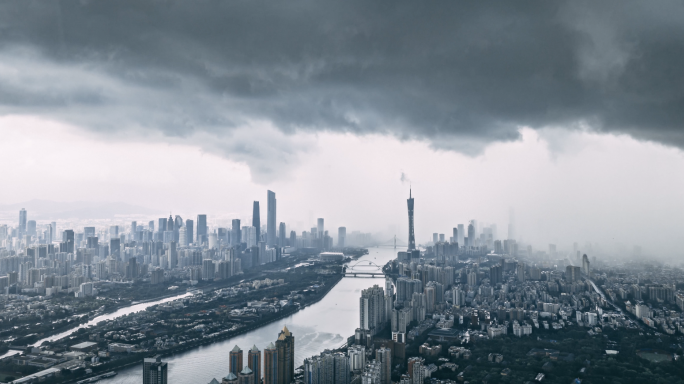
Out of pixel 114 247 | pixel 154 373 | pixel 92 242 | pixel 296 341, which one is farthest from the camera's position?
pixel 114 247

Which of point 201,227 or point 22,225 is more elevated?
point 22,225

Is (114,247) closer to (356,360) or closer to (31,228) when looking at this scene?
(31,228)

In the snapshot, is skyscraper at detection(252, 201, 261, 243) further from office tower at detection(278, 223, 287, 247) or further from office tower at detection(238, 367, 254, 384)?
office tower at detection(238, 367, 254, 384)

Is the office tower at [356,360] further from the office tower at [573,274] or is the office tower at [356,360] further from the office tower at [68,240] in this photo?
the office tower at [68,240]

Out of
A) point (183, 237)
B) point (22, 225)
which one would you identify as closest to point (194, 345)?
point (22, 225)

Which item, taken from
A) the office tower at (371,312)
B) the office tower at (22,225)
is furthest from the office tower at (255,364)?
the office tower at (22,225)

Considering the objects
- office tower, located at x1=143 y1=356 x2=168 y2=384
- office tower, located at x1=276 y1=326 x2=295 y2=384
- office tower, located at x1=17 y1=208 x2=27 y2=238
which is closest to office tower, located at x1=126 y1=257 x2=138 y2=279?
office tower, located at x1=17 y1=208 x2=27 y2=238

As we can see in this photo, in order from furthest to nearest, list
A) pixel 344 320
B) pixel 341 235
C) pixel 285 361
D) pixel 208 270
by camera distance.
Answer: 1. pixel 341 235
2. pixel 208 270
3. pixel 344 320
4. pixel 285 361

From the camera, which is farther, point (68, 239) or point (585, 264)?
point (68, 239)
